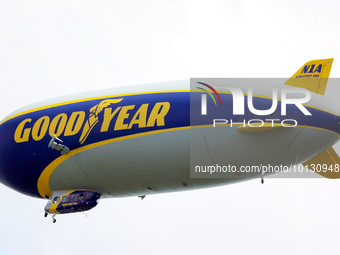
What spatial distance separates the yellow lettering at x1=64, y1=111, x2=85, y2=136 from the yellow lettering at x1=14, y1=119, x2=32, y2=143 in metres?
2.14

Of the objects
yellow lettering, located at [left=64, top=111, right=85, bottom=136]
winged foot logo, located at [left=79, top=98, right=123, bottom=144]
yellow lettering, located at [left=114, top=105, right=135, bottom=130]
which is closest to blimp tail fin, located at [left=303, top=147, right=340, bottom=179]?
yellow lettering, located at [left=114, top=105, right=135, bottom=130]

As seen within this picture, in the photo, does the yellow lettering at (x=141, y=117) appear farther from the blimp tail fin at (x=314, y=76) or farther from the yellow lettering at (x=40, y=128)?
the blimp tail fin at (x=314, y=76)

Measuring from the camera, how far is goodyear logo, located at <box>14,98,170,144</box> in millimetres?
20062

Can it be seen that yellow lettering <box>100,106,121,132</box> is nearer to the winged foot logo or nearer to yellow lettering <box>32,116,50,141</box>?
the winged foot logo

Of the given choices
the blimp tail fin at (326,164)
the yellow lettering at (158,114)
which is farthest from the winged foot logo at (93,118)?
the blimp tail fin at (326,164)

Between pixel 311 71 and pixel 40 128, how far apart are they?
38.5ft

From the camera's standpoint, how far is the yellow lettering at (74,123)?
21562mm

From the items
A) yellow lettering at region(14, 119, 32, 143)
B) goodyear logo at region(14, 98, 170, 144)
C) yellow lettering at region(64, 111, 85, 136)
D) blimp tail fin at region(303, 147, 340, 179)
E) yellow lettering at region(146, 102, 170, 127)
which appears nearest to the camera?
yellow lettering at region(146, 102, 170, 127)

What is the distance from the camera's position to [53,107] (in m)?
22.9

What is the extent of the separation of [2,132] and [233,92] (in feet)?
36.8

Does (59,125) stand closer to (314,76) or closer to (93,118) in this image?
(93,118)

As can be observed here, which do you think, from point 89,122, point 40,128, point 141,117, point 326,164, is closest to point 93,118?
point 89,122

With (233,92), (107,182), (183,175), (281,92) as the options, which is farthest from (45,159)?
(281,92)

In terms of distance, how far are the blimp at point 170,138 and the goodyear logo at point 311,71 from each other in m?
0.04
